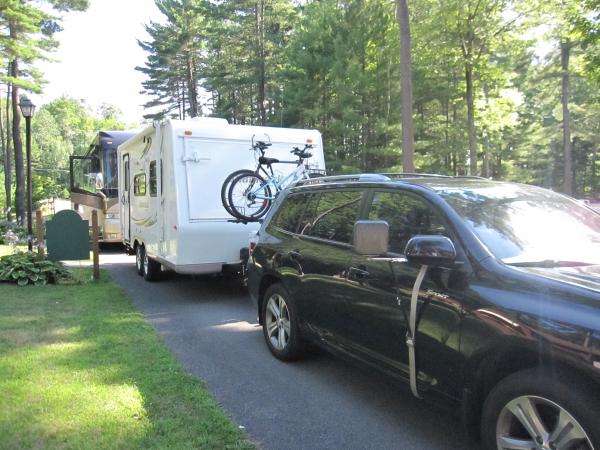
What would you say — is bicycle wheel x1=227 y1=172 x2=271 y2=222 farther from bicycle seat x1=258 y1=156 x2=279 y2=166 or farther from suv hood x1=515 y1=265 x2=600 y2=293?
suv hood x1=515 y1=265 x2=600 y2=293

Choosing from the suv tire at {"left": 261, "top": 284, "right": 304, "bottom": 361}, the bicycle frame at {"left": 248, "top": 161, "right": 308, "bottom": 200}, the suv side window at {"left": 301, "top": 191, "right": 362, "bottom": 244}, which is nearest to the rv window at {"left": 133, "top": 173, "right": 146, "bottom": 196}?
the bicycle frame at {"left": 248, "top": 161, "right": 308, "bottom": 200}

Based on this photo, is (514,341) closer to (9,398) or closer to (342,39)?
(9,398)

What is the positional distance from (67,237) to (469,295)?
8.40 meters

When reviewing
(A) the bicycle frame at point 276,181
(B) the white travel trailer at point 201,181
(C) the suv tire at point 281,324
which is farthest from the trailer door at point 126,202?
(C) the suv tire at point 281,324

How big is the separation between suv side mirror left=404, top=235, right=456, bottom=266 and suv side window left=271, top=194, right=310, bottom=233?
2097mm

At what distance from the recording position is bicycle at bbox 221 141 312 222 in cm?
793

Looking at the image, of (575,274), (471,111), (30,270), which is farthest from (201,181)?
(471,111)

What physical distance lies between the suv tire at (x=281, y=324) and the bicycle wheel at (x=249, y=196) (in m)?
2.77

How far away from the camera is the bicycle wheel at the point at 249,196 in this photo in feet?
26.1

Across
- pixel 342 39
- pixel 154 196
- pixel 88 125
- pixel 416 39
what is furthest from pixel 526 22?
pixel 88 125

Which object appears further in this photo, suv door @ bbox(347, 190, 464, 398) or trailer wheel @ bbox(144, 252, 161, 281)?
trailer wheel @ bbox(144, 252, 161, 281)

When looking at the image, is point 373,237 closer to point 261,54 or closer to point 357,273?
point 357,273

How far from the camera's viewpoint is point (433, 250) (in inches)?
119

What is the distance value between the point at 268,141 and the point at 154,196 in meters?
2.21
